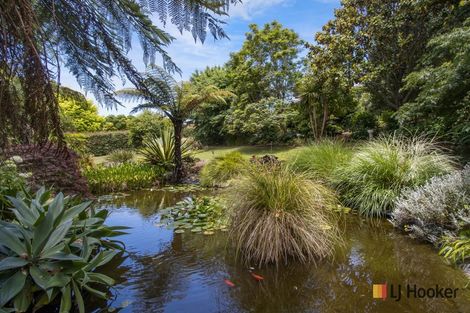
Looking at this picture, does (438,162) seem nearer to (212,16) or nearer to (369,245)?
(369,245)

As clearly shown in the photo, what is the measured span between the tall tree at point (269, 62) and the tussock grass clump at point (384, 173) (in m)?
11.0

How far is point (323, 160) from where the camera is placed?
254 inches

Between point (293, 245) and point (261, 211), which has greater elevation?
point (261, 211)

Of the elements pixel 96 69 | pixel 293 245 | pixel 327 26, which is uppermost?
pixel 327 26

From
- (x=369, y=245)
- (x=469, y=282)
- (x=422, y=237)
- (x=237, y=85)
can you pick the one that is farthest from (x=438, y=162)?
(x=237, y=85)

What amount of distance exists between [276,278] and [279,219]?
634 millimetres

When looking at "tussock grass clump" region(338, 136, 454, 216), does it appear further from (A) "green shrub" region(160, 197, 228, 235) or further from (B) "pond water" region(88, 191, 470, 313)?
(A) "green shrub" region(160, 197, 228, 235)

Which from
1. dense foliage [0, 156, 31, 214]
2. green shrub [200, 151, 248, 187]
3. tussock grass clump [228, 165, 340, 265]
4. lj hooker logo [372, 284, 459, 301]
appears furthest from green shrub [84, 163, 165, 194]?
lj hooker logo [372, 284, 459, 301]

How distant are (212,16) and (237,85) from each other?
1632 centimetres

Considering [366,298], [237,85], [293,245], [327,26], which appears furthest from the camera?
[237,85]

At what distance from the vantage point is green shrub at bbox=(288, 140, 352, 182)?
20.0 ft

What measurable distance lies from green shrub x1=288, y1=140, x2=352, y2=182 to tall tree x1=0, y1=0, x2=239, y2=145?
4778 millimetres

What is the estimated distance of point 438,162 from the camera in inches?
200

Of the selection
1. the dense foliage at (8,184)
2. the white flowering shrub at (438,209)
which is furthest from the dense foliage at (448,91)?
the dense foliage at (8,184)
